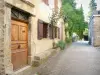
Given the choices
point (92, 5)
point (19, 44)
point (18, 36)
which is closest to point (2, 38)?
point (18, 36)

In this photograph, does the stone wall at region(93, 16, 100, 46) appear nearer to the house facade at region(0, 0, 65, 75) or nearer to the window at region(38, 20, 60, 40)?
the window at region(38, 20, 60, 40)

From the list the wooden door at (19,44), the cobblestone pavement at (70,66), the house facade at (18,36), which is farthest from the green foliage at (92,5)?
the wooden door at (19,44)

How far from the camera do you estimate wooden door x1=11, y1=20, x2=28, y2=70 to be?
9064 mm

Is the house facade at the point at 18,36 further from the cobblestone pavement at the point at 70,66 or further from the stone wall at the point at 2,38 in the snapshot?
the cobblestone pavement at the point at 70,66

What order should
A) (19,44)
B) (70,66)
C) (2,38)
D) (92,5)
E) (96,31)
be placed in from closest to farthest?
(2,38), (19,44), (70,66), (96,31), (92,5)

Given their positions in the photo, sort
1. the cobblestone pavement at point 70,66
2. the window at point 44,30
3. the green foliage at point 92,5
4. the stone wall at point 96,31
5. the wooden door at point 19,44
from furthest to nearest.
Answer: the green foliage at point 92,5 < the stone wall at point 96,31 < the window at point 44,30 < the cobblestone pavement at point 70,66 < the wooden door at point 19,44

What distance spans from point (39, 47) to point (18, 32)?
3.31 metres

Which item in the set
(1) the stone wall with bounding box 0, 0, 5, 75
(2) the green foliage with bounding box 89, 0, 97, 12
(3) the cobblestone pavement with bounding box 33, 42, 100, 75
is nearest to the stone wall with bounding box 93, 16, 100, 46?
(3) the cobblestone pavement with bounding box 33, 42, 100, 75

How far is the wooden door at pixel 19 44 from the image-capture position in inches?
357

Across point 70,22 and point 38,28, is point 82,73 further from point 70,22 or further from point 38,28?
point 70,22

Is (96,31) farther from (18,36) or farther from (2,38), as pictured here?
(2,38)

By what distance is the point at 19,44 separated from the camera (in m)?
9.76

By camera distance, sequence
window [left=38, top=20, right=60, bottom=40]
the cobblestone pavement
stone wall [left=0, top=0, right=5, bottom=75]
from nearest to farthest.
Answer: stone wall [left=0, top=0, right=5, bottom=75] < the cobblestone pavement < window [left=38, top=20, right=60, bottom=40]

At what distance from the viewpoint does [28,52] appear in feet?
35.2
